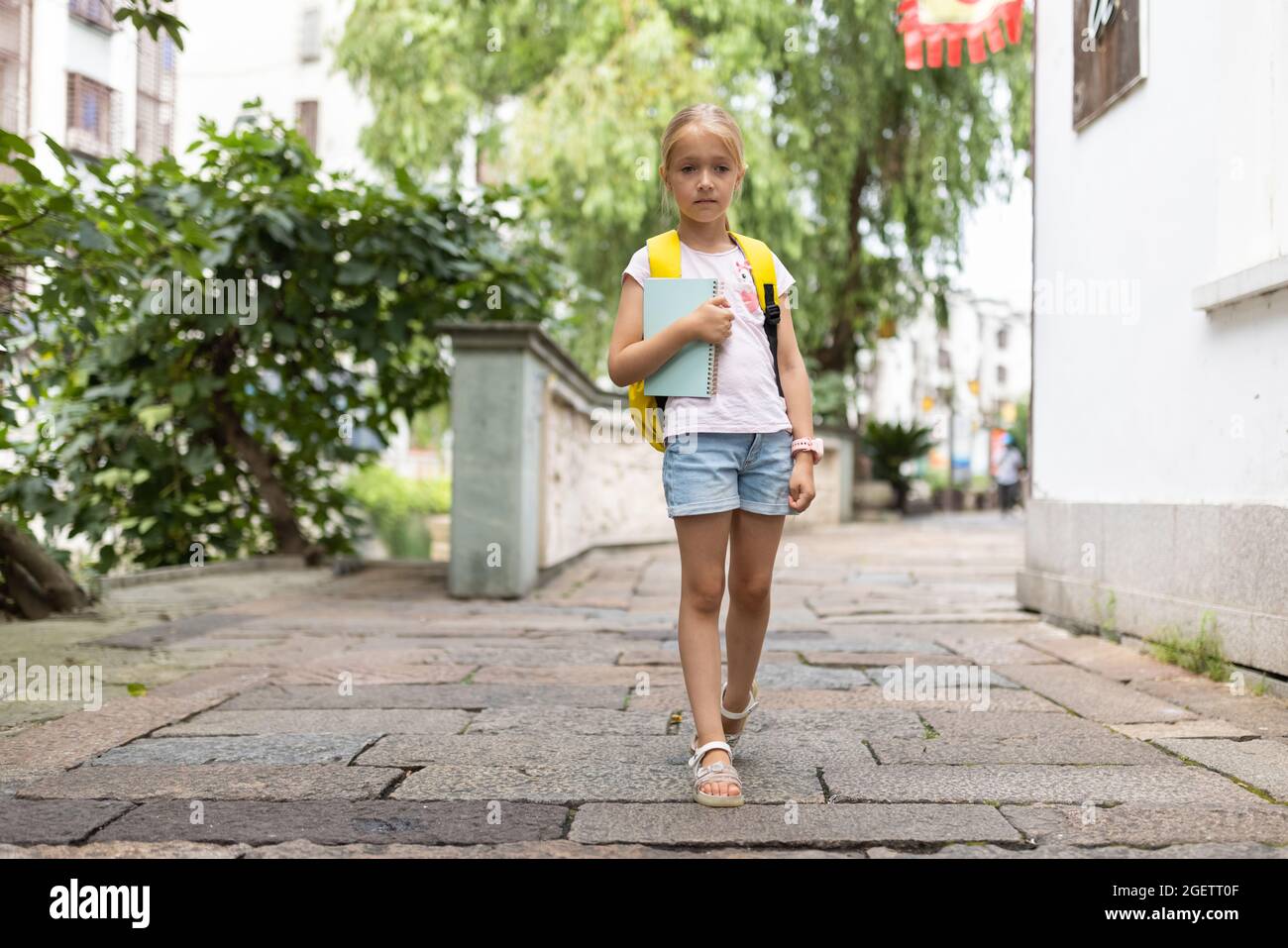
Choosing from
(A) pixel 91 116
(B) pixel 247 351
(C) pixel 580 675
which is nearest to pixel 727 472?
(C) pixel 580 675

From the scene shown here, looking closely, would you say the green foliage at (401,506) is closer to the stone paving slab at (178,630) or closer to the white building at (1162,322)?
the stone paving slab at (178,630)

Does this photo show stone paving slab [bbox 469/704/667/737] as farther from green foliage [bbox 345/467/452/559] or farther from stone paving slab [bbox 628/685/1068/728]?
green foliage [bbox 345/467/452/559]

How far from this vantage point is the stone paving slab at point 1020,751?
2.99m

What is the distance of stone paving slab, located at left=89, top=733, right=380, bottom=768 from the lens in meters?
2.98

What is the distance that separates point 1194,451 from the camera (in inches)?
176

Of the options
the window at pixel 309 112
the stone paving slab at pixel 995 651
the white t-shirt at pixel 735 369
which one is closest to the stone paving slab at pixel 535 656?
the stone paving slab at pixel 995 651

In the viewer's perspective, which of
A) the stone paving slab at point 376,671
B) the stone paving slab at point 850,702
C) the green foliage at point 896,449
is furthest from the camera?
the green foliage at point 896,449

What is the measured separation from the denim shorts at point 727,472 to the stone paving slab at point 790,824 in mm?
646

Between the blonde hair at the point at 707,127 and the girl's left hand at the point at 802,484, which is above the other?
the blonde hair at the point at 707,127

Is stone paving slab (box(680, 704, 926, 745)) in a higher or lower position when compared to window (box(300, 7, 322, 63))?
lower

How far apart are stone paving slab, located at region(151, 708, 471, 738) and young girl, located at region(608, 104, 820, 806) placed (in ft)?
3.03

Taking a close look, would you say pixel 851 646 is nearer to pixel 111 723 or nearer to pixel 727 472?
pixel 727 472

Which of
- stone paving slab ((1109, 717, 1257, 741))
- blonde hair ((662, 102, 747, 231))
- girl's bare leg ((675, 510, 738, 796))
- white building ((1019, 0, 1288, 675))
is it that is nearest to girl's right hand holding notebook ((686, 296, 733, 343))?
blonde hair ((662, 102, 747, 231))

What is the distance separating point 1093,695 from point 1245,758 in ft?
3.08
